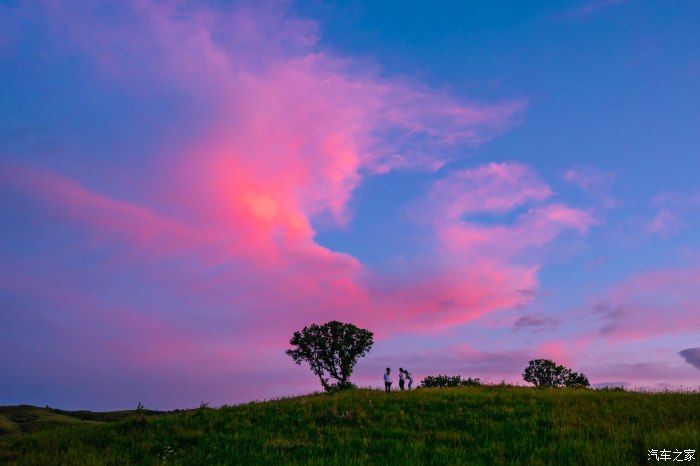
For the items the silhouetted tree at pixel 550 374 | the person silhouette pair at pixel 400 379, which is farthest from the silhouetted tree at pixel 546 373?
the person silhouette pair at pixel 400 379

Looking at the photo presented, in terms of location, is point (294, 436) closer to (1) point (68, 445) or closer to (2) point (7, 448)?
(1) point (68, 445)

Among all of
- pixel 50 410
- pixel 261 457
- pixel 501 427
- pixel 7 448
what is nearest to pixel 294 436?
pixel 261 457

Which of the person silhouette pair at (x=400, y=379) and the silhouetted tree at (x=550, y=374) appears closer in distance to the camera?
the person silhouette pair at (x=400, y=379)

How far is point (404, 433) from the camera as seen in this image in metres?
17.9

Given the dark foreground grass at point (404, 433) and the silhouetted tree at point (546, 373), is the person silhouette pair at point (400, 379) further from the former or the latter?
the silhouetted tree at point (546, 373)
